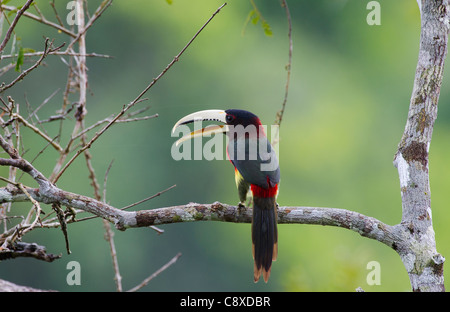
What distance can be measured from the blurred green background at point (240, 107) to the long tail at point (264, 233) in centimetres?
890

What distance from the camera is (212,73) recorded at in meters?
18.7

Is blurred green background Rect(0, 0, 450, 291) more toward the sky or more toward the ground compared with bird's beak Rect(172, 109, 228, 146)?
more toward the sky

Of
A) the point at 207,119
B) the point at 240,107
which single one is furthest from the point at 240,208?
the point at 240,107

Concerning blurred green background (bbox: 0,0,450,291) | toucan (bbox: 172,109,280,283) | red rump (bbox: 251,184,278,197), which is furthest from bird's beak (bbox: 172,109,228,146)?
blurred green background (bbox: 0,0,450,291)

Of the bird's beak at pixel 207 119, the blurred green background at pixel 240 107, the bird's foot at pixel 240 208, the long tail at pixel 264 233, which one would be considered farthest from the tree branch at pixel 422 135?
the blurred green background at pixel 240 107

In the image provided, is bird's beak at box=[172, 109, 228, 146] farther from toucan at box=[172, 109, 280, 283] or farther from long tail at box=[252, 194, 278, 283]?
long tail at box=[252, 194, 278, 283]

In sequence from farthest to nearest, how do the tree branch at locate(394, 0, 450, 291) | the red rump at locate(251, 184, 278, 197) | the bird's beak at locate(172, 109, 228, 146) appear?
the bird's beak at locate(172, 109, 228, 146) → the red rump at locate(251, 184, 278, 197) → the tree branch at locate(394, 0, 450, 291)

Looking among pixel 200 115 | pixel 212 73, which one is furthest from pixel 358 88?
pixel 200 115

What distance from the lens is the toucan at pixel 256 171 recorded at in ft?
10.7

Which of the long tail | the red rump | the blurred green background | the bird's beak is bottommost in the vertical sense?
the long tail

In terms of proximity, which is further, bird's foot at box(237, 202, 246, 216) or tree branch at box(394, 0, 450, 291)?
bird's foot at box(237, 202, 246, 216)

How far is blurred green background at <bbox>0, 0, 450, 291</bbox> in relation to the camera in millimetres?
14320

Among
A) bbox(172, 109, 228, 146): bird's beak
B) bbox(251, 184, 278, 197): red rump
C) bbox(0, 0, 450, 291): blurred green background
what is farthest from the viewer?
bbox(0, 0, 450, 291): blurred green background

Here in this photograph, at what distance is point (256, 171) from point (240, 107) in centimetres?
1257
